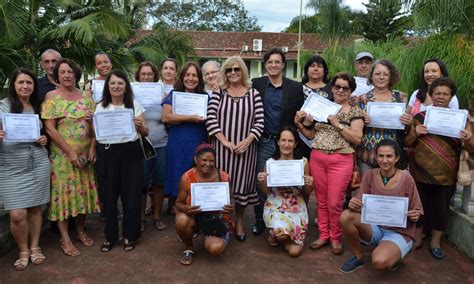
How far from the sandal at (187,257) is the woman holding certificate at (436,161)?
2374mm

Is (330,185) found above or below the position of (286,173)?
below

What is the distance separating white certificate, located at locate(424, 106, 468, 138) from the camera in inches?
153

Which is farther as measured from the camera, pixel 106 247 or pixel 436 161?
pixel 106 247

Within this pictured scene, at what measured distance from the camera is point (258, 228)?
481cm

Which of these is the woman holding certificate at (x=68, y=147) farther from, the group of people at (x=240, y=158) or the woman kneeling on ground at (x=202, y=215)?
the woman kneeling on ground at (x=202, y=215)

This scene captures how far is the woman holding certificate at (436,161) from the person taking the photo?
401 centimetres

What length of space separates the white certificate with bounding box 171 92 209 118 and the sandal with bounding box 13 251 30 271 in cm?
202

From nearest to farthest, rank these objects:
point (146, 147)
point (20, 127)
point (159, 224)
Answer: point (20, 127) < point (146, 147) < point (159, 224)

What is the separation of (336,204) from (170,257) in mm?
1733

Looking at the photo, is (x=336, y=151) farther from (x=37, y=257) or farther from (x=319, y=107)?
(x=37, y=257)

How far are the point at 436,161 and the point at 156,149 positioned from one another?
2.98 meters

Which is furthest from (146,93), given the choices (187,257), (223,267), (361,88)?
(361,88)

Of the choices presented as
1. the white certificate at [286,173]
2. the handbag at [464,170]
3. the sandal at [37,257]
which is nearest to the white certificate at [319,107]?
the white certificate at [286,173]

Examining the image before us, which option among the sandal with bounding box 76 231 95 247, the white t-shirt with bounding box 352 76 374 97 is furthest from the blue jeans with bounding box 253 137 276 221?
the sandal with bounding box 76 231 95 247
